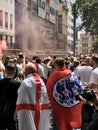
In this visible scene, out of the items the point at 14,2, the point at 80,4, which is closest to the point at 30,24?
the point at 14,2

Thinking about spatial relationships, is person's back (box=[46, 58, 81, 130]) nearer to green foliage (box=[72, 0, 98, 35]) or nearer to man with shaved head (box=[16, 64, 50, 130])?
man with shaved head (box=[16, 64, 50, 130])

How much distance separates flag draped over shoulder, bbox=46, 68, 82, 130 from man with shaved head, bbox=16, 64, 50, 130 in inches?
42.2

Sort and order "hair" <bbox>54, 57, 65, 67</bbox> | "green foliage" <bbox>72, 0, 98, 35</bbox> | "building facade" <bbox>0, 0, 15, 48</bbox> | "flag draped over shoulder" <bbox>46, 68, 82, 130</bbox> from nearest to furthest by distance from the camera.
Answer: "flag draped over shoulder" <bbox>46, 68, 82, 130</bbox>, "hair" <bbox>54, 57, 65, 67</bbox>, "building facade" <bbox>0, 0, 15, 48</bbox>, "green foliage" <bbox>72, 0, 98, 35</bbox>

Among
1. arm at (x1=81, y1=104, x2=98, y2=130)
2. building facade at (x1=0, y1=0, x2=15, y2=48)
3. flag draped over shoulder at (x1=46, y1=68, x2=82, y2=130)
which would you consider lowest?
flag draped over shoulder at (x1=46, y1=68, x2=82, y2=130)

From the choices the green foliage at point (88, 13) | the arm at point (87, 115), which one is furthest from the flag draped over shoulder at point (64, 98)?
the green foliage at point (88, 13)

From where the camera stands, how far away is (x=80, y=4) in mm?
68875

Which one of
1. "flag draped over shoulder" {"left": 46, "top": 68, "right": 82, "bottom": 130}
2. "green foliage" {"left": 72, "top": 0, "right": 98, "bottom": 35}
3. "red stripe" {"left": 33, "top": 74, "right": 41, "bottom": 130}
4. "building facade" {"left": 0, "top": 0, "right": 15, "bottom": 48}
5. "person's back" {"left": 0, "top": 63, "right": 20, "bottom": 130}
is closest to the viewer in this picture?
"red stripe" {"left": 33, "top": 74, "right": 41, "bottom": 130}

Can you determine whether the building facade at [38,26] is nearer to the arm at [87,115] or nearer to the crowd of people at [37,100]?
the crowd of people at [37,100]

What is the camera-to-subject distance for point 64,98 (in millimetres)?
9055

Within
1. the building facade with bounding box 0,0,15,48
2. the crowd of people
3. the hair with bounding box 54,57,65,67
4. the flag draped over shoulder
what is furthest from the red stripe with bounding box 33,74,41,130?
the building facade with bounding box 0,0,15,48

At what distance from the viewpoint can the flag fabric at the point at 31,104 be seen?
776 cm

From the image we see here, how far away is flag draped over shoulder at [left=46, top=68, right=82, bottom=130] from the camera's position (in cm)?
904

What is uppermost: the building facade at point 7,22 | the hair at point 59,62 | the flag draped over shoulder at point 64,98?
the building facade at point 7,22

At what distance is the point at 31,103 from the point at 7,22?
45020 millimetres
